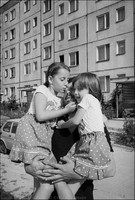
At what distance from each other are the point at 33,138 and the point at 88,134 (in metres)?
0.23

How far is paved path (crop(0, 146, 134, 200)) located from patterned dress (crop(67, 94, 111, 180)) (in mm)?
2019

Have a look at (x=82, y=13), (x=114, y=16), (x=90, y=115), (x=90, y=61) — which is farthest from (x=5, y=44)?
(x=114, y=16)

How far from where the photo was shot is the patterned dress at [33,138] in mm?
956

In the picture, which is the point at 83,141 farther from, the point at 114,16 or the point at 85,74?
the point at 114,16

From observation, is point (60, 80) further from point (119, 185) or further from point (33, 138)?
point (119, 185)

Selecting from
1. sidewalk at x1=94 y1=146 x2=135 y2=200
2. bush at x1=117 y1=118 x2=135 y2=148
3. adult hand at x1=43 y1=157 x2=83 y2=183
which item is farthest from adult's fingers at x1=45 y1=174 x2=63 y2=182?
bush at x1=117 y1=118 x2=135 y2=148

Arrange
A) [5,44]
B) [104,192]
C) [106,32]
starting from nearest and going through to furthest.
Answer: [5,44] < [104,192] < [106,32]

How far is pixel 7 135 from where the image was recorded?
4.65 metres

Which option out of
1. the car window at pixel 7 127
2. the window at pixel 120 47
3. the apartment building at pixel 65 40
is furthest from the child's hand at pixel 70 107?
the window at pixel 120 47

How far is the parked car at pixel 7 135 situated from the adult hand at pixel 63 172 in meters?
3.54

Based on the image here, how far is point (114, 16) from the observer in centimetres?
731

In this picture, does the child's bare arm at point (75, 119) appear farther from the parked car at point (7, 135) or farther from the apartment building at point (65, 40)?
the parked car at point (7, 135)

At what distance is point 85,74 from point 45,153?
0.36 meters

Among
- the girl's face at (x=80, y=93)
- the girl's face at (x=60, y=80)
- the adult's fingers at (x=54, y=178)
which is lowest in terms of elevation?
the adult's fingers at (x=54, y=178)
